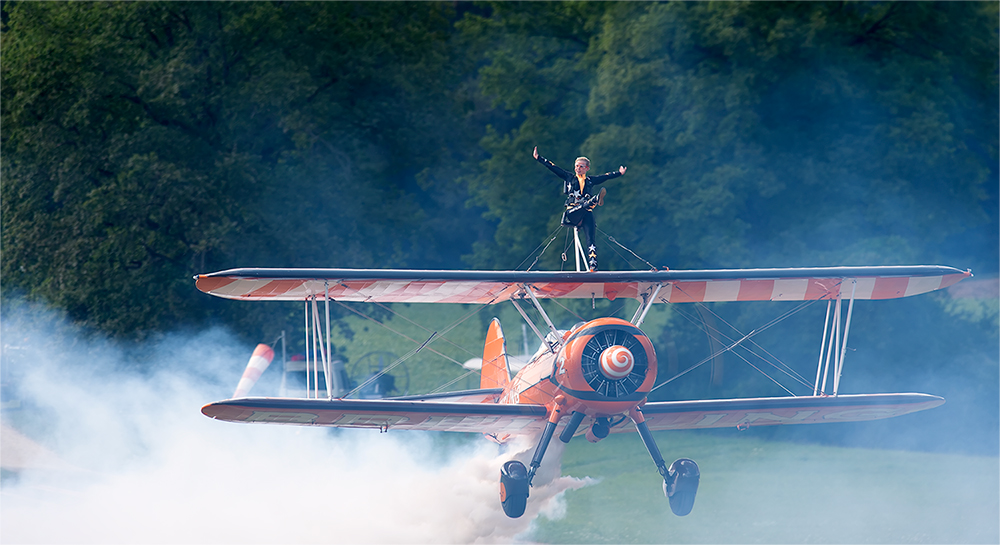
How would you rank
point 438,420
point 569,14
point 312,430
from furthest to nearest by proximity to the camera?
point 569,14 < point 312,430 < point 438,420

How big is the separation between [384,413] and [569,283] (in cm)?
276

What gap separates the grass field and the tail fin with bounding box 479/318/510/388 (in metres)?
3.41

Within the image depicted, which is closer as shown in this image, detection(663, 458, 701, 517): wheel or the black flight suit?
detection(663, 458, 701, 517): wheel

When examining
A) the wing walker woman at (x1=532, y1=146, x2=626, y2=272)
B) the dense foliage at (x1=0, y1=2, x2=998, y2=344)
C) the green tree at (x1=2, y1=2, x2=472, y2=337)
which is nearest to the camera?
the wing walker woman at (x1=532, y1=146, x2=626, y2=272)

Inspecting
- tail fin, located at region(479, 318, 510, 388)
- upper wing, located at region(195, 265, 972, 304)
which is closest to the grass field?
tail fin, located at region(479, 318, 510, 388)

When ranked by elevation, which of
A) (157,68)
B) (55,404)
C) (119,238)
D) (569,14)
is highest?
(569,14)

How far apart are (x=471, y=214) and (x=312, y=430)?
1170cm

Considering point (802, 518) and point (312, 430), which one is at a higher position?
point (312, 430)

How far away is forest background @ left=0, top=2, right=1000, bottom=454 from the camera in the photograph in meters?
20.7

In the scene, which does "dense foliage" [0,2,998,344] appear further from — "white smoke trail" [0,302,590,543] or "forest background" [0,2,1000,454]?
"white smoke trail" [0,302,590,543]

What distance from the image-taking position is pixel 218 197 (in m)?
20.6

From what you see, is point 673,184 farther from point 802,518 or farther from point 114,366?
point 114,366

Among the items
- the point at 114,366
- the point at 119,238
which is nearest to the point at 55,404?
the point at 114,366

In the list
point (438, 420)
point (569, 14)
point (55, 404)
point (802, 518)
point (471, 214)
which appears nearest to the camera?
point (438, 420)
